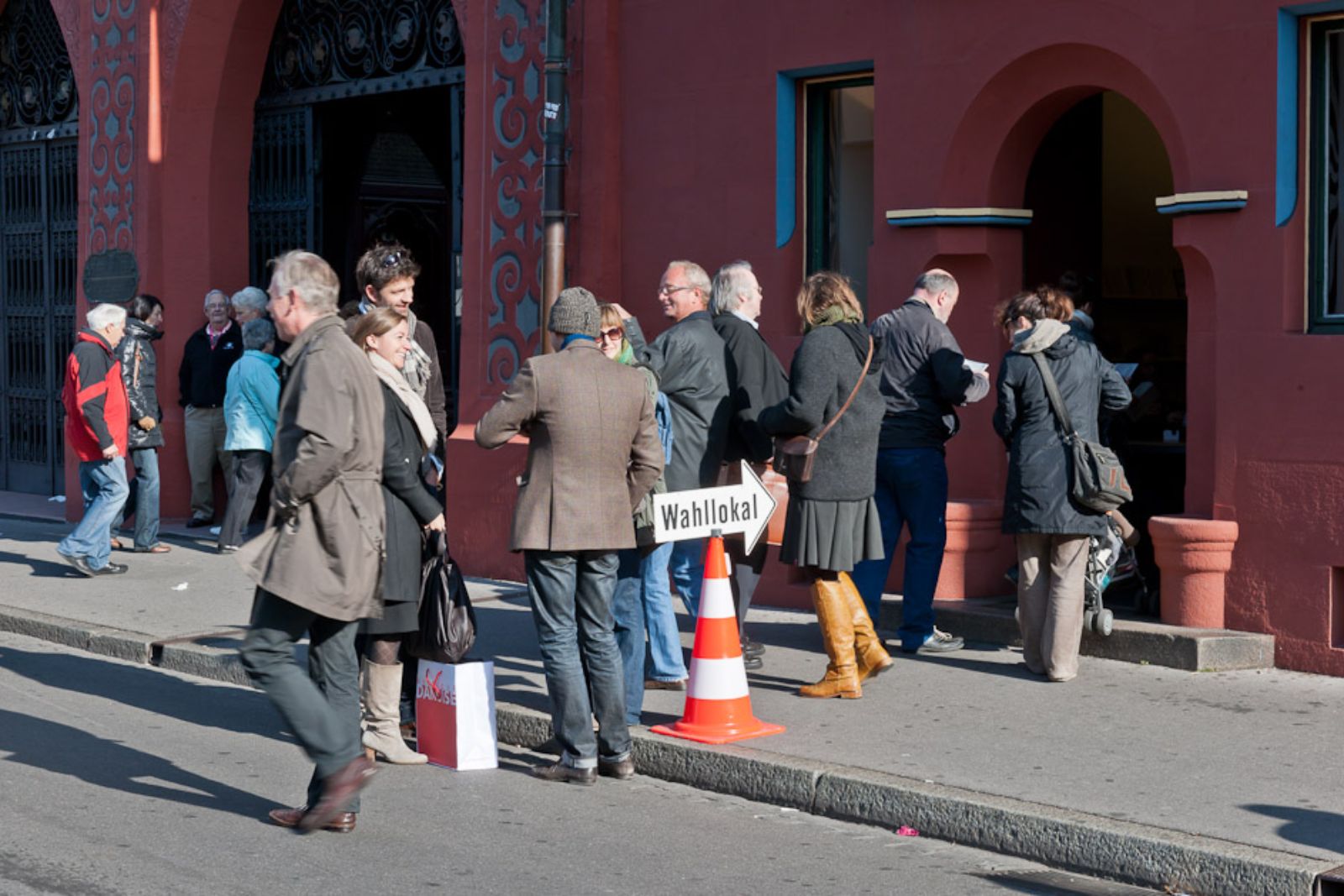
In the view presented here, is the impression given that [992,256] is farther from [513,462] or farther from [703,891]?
[703,891]

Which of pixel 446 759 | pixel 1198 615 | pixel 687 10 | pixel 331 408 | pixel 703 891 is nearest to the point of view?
pixel 703 891

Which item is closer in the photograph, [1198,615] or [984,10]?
[1198,615]

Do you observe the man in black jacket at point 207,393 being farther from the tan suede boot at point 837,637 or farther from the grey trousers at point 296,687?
the grey trousers at point 296,687

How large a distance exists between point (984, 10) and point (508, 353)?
3.79 meters

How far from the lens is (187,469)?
1495 centimetres

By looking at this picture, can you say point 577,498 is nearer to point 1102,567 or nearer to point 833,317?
point 833,317

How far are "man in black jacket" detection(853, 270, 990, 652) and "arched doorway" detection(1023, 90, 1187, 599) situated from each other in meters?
1.16

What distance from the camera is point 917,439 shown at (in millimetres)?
9102

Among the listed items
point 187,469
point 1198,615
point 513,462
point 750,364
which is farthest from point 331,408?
point 187,469

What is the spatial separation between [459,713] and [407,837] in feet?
3.37

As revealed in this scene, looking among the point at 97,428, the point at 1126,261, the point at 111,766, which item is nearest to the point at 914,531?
the point at 1126,261

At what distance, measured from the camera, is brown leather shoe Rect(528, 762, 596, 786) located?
7.11m

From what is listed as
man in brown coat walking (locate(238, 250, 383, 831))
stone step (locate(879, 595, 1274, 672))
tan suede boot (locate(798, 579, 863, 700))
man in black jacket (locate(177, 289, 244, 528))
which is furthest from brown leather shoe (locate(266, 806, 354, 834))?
man in black jacket (locate(177, 289, 244, 528))

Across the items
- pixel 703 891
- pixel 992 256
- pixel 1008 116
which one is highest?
pixel 1008 116
